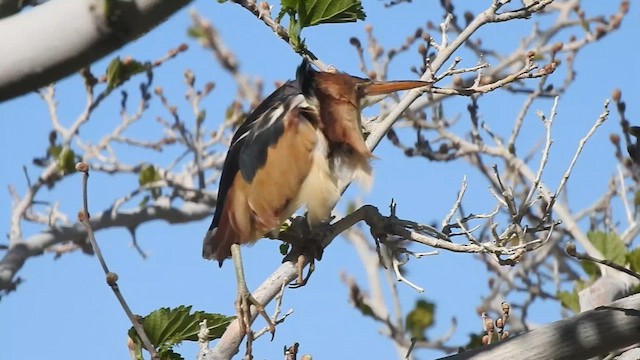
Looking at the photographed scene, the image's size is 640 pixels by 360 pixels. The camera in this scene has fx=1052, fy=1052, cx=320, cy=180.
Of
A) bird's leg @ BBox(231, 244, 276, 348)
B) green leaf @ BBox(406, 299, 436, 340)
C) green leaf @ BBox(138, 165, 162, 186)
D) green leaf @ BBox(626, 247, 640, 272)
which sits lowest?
bird's leg @ BBox(231, 244, 276, 348)

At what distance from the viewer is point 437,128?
191 inches

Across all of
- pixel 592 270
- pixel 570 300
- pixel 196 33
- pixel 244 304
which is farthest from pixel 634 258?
pixel 196 33

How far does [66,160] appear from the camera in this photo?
15.8 feet

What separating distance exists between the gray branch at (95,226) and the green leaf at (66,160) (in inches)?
10.5

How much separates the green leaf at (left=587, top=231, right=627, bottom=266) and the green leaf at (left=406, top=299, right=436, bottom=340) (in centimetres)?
84

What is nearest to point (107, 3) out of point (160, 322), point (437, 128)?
point (160, 322)

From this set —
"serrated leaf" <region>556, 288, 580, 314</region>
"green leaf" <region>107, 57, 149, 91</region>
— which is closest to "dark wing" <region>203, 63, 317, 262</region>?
"serrated leaf" <region>556, 288, 580, 314</region>

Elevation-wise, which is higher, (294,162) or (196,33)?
(196,33)

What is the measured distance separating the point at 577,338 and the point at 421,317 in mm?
2288

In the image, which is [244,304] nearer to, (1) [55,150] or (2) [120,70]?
(2) [120,70]

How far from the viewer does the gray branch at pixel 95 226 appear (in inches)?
186

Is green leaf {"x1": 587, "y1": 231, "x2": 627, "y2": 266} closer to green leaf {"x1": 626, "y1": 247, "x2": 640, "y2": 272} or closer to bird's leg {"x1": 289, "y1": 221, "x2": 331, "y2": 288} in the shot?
green leaf {"x1": 626, "y1": 247, "x2": 640, "y2": 272}

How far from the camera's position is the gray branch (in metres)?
4.72

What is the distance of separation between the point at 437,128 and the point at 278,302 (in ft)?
9.20
